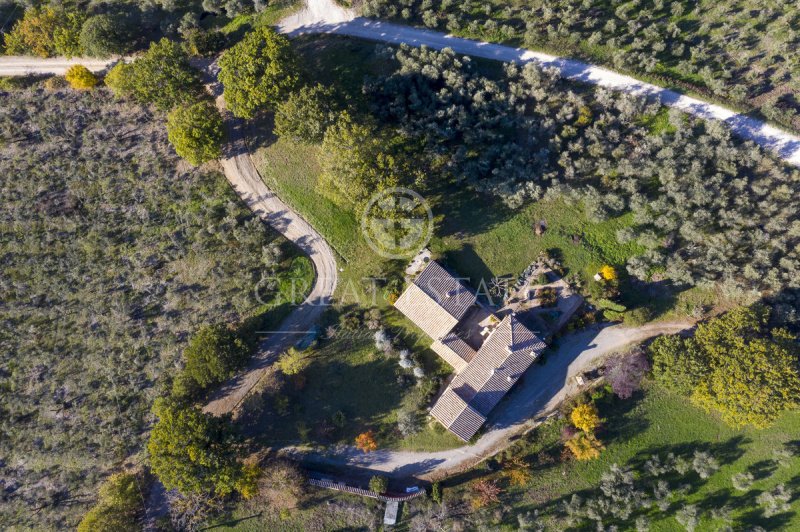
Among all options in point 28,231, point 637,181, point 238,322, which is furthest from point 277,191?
point 637,181

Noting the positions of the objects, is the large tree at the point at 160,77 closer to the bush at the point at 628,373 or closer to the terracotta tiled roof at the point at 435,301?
the terracotta tiled roof at the point at 435,301

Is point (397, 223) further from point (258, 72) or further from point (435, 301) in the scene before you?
point (258, 72)

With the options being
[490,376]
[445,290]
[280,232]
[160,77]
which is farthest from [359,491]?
[160,77]

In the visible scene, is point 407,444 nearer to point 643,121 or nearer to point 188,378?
point 188,378

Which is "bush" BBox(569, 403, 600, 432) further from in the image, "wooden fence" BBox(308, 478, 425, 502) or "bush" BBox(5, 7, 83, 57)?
"bush" BBox(5, 7, 83, 57)

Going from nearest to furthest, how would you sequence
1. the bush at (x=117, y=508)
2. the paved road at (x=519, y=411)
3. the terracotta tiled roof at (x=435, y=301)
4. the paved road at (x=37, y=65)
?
the bush at (x=117, y=508) → the terracotta tiled roof at (x=435, y=301) → the paved road at (x=519, y=411) → the paved road at (x=37, y=65)

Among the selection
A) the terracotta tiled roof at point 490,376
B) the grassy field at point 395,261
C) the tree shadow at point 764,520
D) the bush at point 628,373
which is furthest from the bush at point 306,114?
the tree shadow at point 764,520

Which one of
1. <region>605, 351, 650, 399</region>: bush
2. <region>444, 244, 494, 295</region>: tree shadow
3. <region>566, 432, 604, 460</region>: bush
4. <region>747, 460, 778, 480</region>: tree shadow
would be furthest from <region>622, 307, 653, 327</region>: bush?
<region>747, 460, 778, 480</region>: tree shadow
